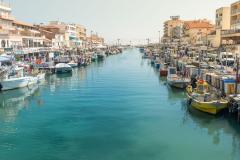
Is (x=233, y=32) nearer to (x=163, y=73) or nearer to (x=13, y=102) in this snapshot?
(x=163, y=73)

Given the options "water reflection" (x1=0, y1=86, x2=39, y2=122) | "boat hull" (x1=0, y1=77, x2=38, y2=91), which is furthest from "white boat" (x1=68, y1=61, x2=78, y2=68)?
"water reflection" (x1=0, y1=86, x2=39, y2=122)

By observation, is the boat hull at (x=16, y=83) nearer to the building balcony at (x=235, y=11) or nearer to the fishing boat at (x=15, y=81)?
the fishing boat at (x=15, y=81)

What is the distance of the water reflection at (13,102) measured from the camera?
34125mm

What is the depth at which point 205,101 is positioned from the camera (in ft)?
107

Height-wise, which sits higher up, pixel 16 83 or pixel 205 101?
pixel 205 101

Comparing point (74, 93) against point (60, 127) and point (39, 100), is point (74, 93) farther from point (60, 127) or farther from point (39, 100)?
point (60, 127)

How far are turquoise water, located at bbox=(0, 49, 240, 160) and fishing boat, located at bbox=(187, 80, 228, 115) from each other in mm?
782

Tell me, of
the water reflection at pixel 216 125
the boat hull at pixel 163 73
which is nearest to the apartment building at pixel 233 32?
the boat hull at pixel 163 73

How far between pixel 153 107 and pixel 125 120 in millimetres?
6811

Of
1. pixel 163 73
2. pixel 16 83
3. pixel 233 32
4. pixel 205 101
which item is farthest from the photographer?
pixel 163 73

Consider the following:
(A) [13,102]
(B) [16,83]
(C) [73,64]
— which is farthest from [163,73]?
(A) [13,102]

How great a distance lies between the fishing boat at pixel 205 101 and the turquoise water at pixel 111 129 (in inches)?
30.8

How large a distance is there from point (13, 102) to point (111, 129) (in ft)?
57.9

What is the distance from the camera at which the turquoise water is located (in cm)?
2288
